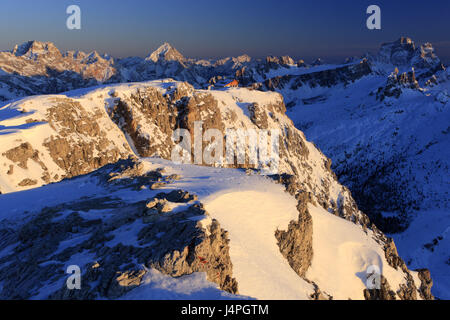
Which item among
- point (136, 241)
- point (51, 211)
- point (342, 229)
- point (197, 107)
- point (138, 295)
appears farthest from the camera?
point (197, 107)

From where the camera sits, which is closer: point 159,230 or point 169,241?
point 169,241

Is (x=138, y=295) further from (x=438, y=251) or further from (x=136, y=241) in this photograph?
(x=438, y=251)

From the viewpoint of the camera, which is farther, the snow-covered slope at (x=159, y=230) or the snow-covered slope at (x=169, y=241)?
the snow-covered slope at (x=159, y=230)

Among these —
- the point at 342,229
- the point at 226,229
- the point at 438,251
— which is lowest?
the point at 438,251

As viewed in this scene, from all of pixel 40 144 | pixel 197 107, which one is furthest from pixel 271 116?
pixel 40 144

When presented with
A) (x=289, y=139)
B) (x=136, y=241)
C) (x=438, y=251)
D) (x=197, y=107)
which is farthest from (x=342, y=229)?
(x=438, y=251)

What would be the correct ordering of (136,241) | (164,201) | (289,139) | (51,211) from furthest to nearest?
(289,139) → (51,211) → (164,201) → (136,241)

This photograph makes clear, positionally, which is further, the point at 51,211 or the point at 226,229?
the point at 51,211

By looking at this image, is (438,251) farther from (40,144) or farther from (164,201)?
(40,144)

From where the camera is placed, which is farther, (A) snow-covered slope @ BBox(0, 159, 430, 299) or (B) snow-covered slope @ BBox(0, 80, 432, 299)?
(B) snow-covered slope @ BBox(0, 80, 432, 299)

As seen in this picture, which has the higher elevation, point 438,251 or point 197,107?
point 197,107
